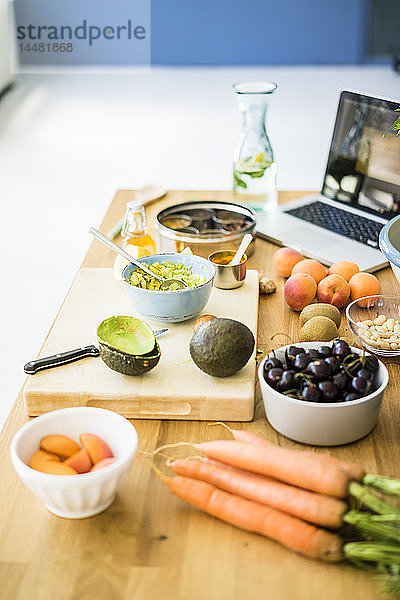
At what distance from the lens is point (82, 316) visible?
1501 millimetres

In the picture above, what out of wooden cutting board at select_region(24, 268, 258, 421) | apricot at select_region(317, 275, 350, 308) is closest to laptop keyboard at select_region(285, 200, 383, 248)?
apricot at select_region(317, 275, 350, 308)

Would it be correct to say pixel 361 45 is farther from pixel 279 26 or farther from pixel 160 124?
pixel 160 124

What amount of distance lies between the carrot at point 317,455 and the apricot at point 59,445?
25 cm

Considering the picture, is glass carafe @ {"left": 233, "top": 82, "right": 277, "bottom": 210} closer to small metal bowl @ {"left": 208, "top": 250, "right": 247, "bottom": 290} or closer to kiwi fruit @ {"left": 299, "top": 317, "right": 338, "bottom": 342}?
small metal bowl @ {"left": 208, "top": 250, "right": 247, "bottom": 290}

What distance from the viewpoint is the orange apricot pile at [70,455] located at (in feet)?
3.33

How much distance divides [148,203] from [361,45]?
5321 millimetres

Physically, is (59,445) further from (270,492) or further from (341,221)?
(341,221)

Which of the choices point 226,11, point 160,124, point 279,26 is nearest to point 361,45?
point 279,26

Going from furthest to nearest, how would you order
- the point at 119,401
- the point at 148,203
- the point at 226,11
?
the point at 226,11, the point at 148,203, the point at 119,401

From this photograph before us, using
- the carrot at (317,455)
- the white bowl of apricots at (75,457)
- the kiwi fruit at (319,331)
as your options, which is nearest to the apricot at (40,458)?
the white bowl of apricots at (75,457)

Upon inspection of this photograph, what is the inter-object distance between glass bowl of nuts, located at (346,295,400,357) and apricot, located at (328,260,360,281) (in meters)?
0.17

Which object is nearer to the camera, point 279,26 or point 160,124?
point 160,124

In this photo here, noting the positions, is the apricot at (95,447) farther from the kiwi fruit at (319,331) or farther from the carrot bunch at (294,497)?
the kiwi fruit at (319,331)

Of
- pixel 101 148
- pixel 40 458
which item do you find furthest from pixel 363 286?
pixel 101 148
